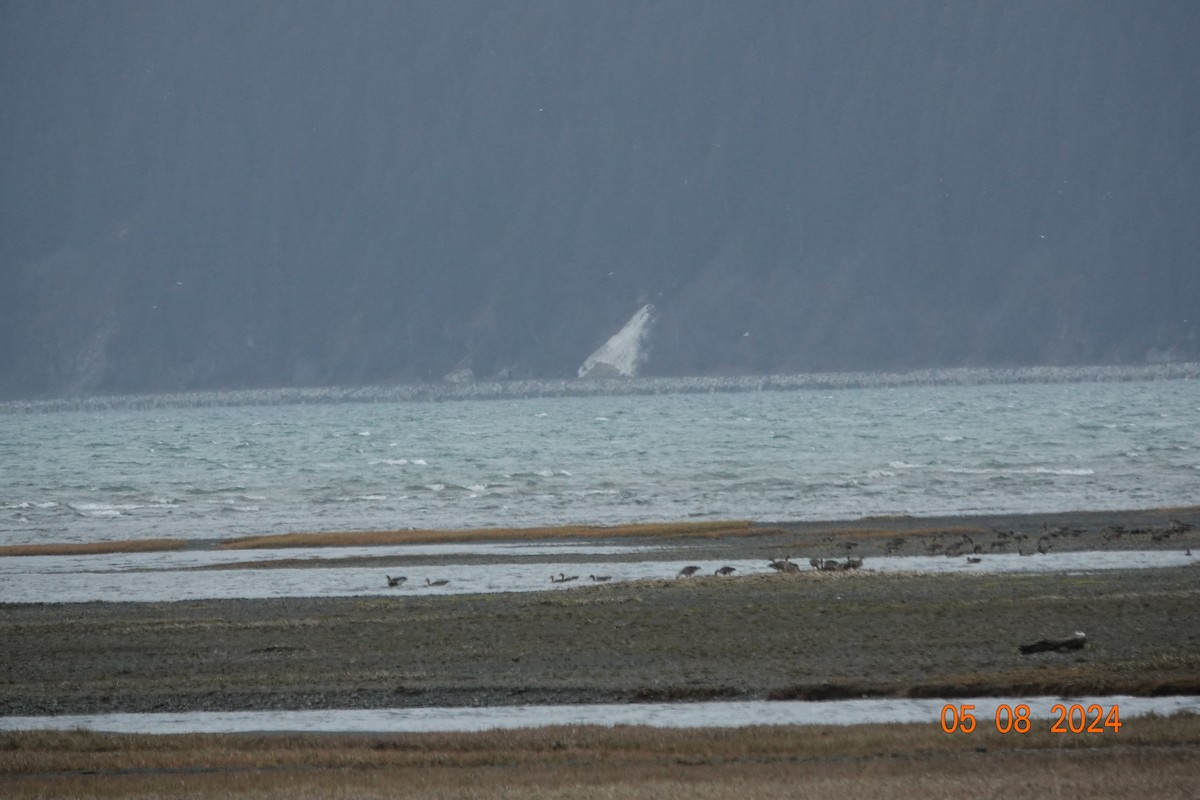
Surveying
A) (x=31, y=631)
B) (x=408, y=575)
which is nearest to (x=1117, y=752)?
(x=31, y=631)

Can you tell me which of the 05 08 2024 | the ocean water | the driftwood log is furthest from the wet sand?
the ocean water

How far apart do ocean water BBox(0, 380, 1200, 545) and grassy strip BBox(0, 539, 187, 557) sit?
2.17 metres

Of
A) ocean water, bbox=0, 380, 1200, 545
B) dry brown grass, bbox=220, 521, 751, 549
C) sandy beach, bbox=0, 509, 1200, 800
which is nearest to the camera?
sandy beach, bbox=0, 509, 1200, 800

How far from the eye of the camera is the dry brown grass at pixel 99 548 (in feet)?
123

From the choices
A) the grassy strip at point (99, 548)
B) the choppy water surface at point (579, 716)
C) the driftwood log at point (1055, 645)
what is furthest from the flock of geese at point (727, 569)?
the grassy strip at point (99, 548)

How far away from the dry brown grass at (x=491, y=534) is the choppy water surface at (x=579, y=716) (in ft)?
64.7

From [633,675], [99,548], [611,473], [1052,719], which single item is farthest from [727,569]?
[611,473]

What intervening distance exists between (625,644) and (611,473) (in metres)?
39.2

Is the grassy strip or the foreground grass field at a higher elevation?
the foreground grass field

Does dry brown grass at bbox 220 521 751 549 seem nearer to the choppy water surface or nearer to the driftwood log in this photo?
the driftwood log

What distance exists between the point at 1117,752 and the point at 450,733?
621cm

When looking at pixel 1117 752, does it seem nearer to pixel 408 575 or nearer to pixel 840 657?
pixel 840 657

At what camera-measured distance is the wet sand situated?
16562 millimetres

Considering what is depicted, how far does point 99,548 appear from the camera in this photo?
3809 cm
